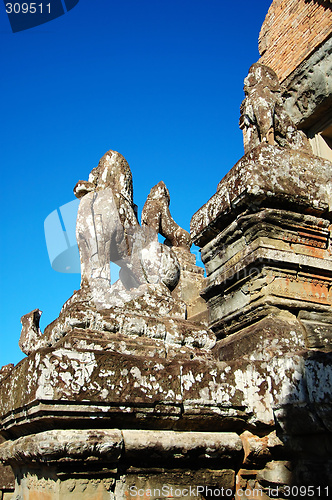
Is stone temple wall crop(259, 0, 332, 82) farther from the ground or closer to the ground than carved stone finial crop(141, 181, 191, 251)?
farther from the ground

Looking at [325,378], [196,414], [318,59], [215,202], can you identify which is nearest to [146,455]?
[196,414]

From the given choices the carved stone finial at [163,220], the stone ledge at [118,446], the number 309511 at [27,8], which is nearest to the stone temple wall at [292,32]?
the carved stone finial at [163,220]

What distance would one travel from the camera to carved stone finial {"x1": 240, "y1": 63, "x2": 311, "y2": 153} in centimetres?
328

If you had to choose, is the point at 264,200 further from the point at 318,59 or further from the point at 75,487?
the point at 318,59

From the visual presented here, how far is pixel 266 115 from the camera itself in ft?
11.2

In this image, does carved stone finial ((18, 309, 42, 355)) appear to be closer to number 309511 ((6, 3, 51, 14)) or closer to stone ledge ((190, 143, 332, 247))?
stone ledge ((190, 143, 332, 247))

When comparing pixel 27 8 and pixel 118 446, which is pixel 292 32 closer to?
pixel 27 8

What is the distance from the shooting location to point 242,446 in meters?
2.10

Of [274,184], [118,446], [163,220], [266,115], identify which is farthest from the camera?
[163,220]

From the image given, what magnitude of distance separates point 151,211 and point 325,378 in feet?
13.9

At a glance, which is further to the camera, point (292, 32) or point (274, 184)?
point (292, 32)

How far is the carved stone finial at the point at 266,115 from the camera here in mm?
3275

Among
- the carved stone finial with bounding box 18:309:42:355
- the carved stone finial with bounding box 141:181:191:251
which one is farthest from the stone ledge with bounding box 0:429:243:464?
the carved stone finial with bounding box 141:181:191:251

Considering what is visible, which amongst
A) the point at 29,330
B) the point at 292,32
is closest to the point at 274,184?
the point at 29,330
